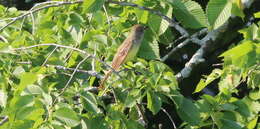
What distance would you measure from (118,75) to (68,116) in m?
0.42

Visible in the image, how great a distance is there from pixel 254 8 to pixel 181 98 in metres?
2.53

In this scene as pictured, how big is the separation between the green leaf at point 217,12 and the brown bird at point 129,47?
838mm

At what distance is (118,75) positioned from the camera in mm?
3744

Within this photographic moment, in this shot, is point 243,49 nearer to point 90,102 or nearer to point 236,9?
point 236,9

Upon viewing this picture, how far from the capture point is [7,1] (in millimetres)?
7766

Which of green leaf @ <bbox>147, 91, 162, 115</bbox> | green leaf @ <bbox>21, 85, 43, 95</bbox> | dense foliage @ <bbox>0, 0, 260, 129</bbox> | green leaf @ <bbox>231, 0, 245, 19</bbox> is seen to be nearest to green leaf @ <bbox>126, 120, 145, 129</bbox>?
dense foliage @ <bbox>0, 0, 260, 129</bbox>

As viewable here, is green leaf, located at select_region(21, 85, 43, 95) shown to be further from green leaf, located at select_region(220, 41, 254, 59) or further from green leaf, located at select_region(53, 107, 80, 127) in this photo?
green leaf, located at select_region(220, 41, 254, 59)

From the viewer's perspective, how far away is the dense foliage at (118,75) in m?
3.62

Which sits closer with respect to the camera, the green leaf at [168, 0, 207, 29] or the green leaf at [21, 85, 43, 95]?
the green leaf at [168, 0, 207, 29]

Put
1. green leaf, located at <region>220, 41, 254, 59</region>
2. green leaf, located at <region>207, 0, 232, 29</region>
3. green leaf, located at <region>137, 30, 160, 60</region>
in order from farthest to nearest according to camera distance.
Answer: green leaf, located at <region>137, 30, 160, 60</region>, green leaf, located at <region>220, 41, 254, 59</region>, green leaf, located at <region>207, 0, 232, 29</region>

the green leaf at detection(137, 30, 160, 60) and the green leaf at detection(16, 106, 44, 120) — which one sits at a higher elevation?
the green leaf at detection(137, 30, 160, 60)

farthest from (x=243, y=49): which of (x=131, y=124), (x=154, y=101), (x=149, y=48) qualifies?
(x=131, y=124)

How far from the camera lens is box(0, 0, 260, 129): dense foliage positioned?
143 inches

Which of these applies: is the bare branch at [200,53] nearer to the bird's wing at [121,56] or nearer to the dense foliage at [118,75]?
the dense foliage at [118,75]
